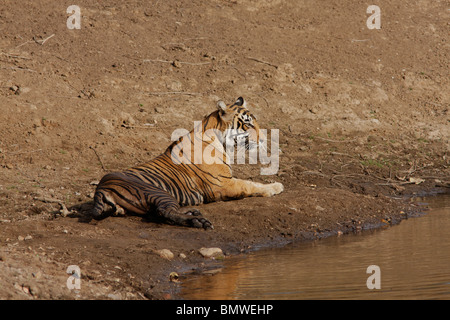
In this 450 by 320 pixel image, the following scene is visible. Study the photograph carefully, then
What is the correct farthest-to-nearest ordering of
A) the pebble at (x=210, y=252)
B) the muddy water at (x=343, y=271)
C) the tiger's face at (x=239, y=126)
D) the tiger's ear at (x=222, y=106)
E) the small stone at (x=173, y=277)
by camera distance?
the tiger's face at (x=239, y=126) < the tiger's ear at (x=222, y=106) < the pebble at (x=210, y=252) < the small stone at (x=173, y=277) < the muddy water at (x=343, y=271)

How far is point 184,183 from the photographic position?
8.59 meters

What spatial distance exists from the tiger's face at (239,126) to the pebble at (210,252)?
2461 mm

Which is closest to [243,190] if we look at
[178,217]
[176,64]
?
[178,217]

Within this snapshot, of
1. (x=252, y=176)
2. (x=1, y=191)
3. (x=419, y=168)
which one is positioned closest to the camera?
(x=1, y=191)

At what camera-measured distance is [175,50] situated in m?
14.3

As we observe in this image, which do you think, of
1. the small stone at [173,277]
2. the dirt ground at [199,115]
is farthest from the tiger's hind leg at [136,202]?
the small stone at [173,277]

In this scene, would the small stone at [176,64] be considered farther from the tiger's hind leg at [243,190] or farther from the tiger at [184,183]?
the tiger's hind leg at [243,190]

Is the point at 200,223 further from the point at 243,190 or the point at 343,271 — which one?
the point at 343,271

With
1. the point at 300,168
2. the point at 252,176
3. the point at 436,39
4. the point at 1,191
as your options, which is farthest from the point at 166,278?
the point at 436,39

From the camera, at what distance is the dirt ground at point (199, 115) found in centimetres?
703

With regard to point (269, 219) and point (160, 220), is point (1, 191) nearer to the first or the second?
point (160, 220)

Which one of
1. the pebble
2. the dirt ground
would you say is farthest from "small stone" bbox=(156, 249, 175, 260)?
the pebble

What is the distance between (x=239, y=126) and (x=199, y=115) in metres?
3.35

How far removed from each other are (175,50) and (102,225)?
7327mm
